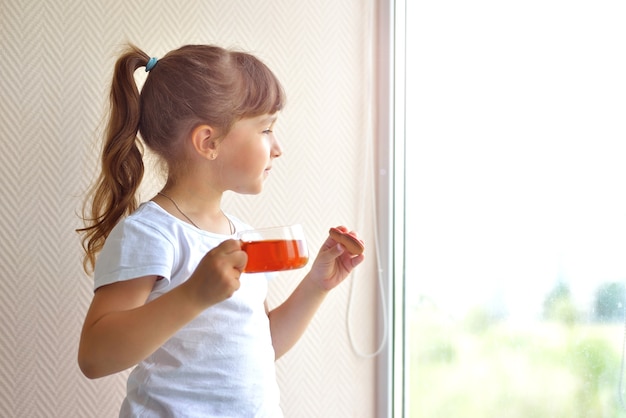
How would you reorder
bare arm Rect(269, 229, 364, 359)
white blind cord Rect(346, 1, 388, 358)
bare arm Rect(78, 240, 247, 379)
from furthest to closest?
white blind cord Rect(346, 1, 388, 358)
bare arm Rect(269, 229, 364, 359)
bare arm Rect(78, 240, 247, 379)

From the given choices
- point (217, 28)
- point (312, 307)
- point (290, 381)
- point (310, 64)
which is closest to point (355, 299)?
point (290, 381)

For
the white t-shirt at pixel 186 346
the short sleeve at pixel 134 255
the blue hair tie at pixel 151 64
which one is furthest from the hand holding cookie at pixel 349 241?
the blue hair tie at pixel 151 64

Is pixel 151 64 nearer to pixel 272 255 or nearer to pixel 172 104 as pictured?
pixel 172 104

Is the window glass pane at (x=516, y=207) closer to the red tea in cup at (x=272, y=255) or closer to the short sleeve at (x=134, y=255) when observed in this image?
the red tea in cup at (x=272, y=255)

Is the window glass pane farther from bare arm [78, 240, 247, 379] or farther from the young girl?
bare arm [78, 240, 247, 379]

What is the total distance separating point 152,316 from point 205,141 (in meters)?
0.32

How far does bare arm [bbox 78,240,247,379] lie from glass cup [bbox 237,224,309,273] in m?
0.02

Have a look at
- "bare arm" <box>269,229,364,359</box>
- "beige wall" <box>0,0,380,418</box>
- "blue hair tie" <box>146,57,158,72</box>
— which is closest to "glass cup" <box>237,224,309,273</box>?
"bare arm" <box>269,229,364,359</box>

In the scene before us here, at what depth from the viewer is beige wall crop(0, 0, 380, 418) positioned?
1470 mm

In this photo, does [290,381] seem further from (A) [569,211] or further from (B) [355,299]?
(A) [569,211]

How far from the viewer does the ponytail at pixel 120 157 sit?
4.37 feet

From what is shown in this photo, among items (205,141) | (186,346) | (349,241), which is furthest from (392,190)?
(186,346)

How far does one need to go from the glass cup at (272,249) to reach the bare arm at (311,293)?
0.24 m

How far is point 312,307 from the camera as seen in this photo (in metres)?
1.46
